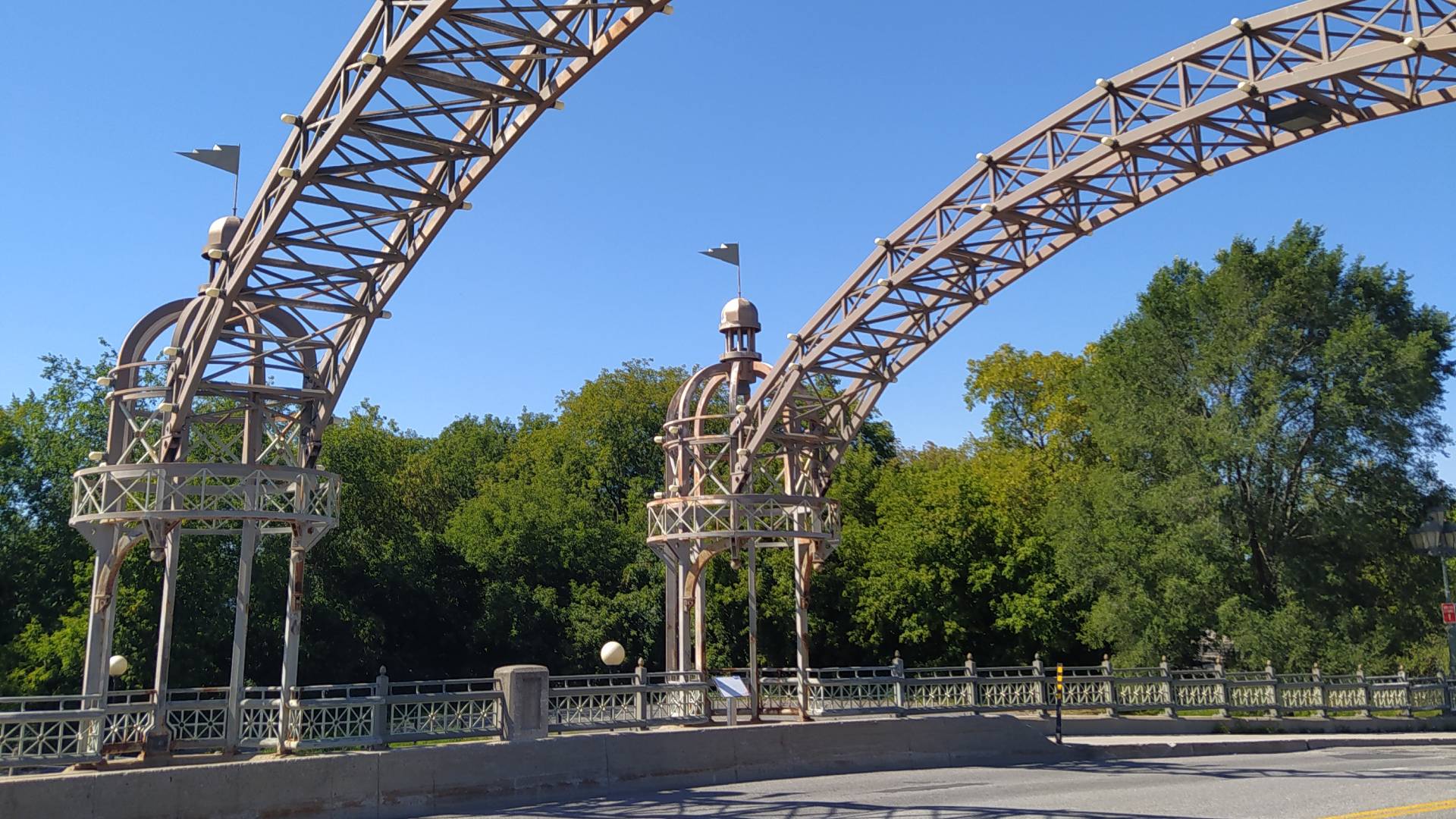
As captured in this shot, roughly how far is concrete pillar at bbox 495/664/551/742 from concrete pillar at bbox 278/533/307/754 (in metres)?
3.03

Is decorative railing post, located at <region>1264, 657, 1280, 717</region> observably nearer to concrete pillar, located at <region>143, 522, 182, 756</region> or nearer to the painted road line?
the painted road line

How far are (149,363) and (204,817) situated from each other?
7762 mm

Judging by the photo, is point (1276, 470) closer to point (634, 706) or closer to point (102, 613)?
point (634, 706)

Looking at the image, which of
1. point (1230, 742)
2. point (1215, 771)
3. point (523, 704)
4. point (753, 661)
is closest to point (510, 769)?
point (523, 704)

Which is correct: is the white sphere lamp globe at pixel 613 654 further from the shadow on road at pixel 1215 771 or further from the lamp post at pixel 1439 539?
the lamp post at pixel 1439 539

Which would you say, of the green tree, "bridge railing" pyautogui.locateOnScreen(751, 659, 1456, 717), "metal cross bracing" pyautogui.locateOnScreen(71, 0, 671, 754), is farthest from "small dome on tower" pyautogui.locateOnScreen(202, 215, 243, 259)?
the green tree

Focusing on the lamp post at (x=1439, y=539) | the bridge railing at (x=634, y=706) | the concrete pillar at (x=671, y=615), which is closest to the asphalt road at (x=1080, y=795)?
the bridge railing at (x=634, y=706)

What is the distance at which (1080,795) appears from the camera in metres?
15.9

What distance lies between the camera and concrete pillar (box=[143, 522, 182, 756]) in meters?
16.2

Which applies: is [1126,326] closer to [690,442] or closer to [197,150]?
[690,442]

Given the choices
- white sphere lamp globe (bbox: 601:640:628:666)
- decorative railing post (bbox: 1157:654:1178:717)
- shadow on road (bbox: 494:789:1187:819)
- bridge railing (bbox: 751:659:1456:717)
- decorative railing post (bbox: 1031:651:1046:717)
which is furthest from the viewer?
decorative railing post (bbox: 1157:654:1178:717)

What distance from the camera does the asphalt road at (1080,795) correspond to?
13992 millimetres

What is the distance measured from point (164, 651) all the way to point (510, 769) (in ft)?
17.3

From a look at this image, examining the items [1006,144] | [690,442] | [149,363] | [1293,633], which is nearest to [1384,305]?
[1293,633]
